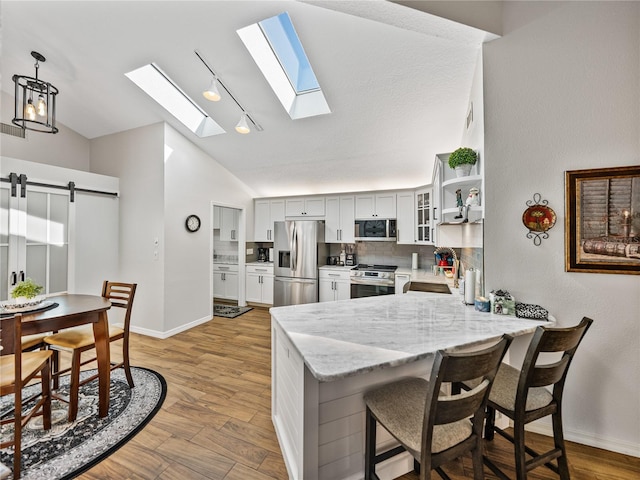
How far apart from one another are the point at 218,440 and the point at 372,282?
315 centimetres

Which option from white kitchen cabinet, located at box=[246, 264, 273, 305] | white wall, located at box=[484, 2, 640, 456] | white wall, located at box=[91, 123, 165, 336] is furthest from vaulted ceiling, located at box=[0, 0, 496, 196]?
white kitchen cabinet, located at box=[246, 264, 273, 305]

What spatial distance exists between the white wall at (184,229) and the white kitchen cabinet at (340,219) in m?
1.92

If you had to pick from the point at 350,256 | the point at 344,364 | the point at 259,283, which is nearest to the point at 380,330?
the point at 344,364

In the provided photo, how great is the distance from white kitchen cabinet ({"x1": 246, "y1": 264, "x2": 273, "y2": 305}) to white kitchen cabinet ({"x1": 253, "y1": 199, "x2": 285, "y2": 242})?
60cm

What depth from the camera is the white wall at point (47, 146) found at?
357cm

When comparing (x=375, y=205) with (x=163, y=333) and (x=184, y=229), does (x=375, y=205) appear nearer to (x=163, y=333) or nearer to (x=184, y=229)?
(x=184, y=229)

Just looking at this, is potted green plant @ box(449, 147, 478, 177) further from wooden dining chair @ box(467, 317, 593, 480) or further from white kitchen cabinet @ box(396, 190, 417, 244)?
white kitchen cabinet @ box(396, 190, 417, 244)

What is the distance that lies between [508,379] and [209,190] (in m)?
4.42

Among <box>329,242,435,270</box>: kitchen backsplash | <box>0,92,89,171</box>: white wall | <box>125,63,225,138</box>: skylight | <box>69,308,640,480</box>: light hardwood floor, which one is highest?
<box>125,63,225,138</box>: skylight

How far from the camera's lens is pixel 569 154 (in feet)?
6.04

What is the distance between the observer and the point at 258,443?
→ 72.2 inches

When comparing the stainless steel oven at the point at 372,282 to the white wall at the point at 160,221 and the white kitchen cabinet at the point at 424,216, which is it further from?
the white wall at the point at 160,221

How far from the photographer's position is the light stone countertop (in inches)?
45.3

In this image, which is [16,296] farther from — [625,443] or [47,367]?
[625,443]
